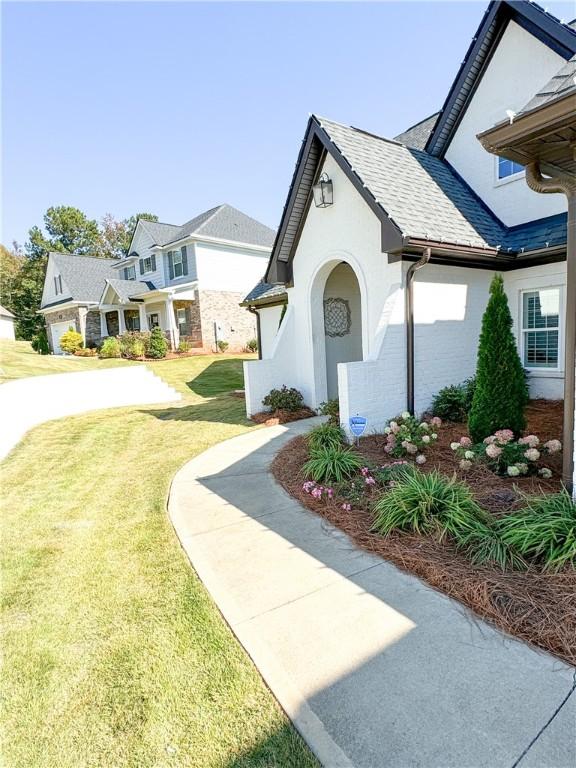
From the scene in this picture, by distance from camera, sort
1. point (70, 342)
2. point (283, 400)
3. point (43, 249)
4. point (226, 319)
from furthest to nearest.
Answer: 1. point (43, 249)
2. point (70, 342)
3. point (226, 319)
4. point (283, 400)

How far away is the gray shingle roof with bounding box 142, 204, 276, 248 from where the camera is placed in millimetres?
25469

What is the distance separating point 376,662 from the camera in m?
2.58

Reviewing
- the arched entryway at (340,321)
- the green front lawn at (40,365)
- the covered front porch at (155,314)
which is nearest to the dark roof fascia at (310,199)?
the arched entryway at (340,321)

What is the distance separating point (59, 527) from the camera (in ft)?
16.2

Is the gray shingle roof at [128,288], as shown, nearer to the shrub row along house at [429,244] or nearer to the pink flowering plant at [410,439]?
the shrub row along house at [429,244]

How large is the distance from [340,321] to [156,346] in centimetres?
1462

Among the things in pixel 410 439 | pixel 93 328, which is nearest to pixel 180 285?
pixel 93 328

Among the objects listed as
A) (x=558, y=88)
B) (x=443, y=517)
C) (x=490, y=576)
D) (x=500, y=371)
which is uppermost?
(x=558, y=88)

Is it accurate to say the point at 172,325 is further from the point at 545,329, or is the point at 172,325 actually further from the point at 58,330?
the point at 545,329

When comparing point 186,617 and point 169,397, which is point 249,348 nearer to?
point 169,397

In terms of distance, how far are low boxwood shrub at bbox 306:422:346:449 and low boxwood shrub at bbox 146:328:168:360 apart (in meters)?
17.6

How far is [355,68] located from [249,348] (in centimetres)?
1775

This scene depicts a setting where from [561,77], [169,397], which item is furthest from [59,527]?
[169,397]

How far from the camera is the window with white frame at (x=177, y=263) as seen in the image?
25.6 m
